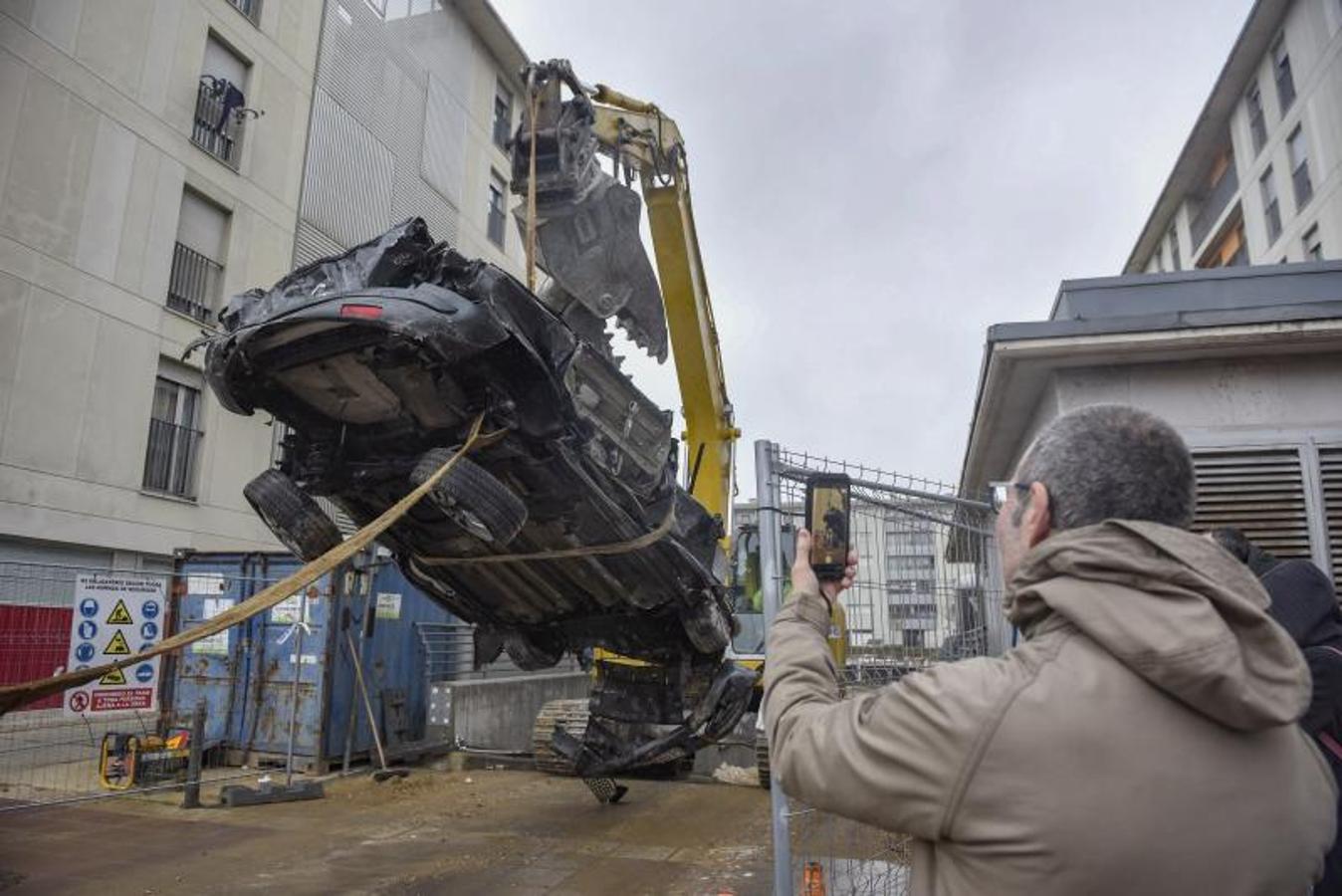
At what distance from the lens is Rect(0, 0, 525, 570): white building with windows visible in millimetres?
11688

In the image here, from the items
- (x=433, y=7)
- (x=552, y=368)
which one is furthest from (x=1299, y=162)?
(x=552, y=368)

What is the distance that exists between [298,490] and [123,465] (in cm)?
1022

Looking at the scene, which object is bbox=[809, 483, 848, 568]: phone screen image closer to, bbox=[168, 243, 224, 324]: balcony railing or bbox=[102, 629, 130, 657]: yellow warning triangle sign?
bbox=[102, 629, 130, 657]: yellow warning triangle sign

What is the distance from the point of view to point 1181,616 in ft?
3.80

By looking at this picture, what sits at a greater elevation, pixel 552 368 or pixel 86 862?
pixel 552 368

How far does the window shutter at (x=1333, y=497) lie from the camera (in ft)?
17.6

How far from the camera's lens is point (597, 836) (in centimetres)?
712

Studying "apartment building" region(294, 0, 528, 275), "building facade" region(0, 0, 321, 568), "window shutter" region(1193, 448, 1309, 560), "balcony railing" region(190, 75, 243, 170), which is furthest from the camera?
"apartment building" region(294, 0, 528, 275)

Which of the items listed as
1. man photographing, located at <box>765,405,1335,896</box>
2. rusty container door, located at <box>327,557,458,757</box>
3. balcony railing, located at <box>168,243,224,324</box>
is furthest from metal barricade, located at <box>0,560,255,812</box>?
man photographing, located at <box>765,405,1335,896</box>

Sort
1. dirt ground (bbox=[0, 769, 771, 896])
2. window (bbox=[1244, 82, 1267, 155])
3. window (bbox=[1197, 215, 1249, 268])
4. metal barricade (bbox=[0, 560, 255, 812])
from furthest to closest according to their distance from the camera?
window (bbox=[1197, 215, 1249, 268]) → window (bbox=[1244, 82, 1267, 155]) → metal barricade (bbox=[0, 560, 255, 812]) → dirt ground (bbox=[0, 769, 771, 896])

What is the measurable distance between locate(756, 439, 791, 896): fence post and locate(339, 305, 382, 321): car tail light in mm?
1620

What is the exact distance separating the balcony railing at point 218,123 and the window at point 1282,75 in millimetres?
22821

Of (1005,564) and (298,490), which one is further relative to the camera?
(298,490)

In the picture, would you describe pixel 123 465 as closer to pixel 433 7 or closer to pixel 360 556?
pixel 360 556
